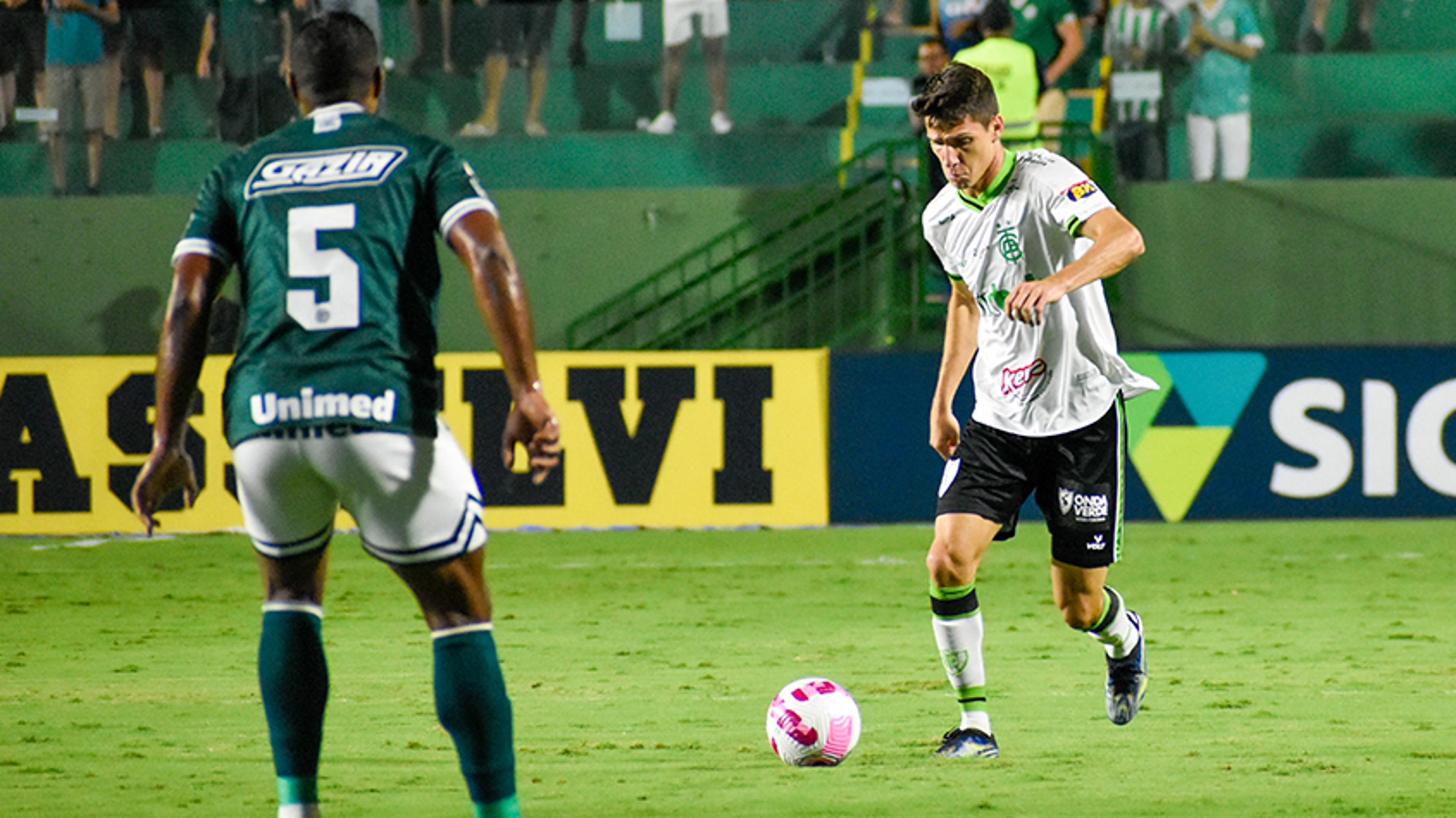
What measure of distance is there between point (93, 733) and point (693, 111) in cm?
1128

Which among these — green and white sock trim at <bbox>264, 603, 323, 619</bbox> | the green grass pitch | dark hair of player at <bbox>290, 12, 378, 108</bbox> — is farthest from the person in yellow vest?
green and white sock trim at <bbox>264, 603, 323, 619</bbox>

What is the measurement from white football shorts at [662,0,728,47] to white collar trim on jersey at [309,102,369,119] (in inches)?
501

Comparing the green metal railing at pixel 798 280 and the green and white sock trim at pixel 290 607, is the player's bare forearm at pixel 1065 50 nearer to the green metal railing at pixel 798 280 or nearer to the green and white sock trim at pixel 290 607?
the green metal railing at pixel 798 280

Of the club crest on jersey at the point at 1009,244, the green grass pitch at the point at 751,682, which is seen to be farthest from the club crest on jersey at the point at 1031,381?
the green grass pitch at the point at 751,682

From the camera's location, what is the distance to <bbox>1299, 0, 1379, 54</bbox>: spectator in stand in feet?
55.6

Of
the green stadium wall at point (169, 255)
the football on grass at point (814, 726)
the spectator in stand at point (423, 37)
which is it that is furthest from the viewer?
the spectator in stand at point (423, 37)

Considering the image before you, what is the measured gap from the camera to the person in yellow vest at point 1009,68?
46.5ft

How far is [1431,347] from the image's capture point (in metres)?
13.8

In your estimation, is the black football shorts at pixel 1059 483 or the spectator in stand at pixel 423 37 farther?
the spectator in stand at pixel 423 37

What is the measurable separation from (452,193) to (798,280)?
475 inches

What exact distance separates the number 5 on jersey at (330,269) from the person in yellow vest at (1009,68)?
10206 millimetres

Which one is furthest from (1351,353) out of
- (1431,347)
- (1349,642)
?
(1349,642)

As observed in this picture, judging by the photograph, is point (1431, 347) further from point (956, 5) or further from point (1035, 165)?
point (1035, 165)

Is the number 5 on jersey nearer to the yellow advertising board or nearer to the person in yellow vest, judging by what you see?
the yellow advertising board
